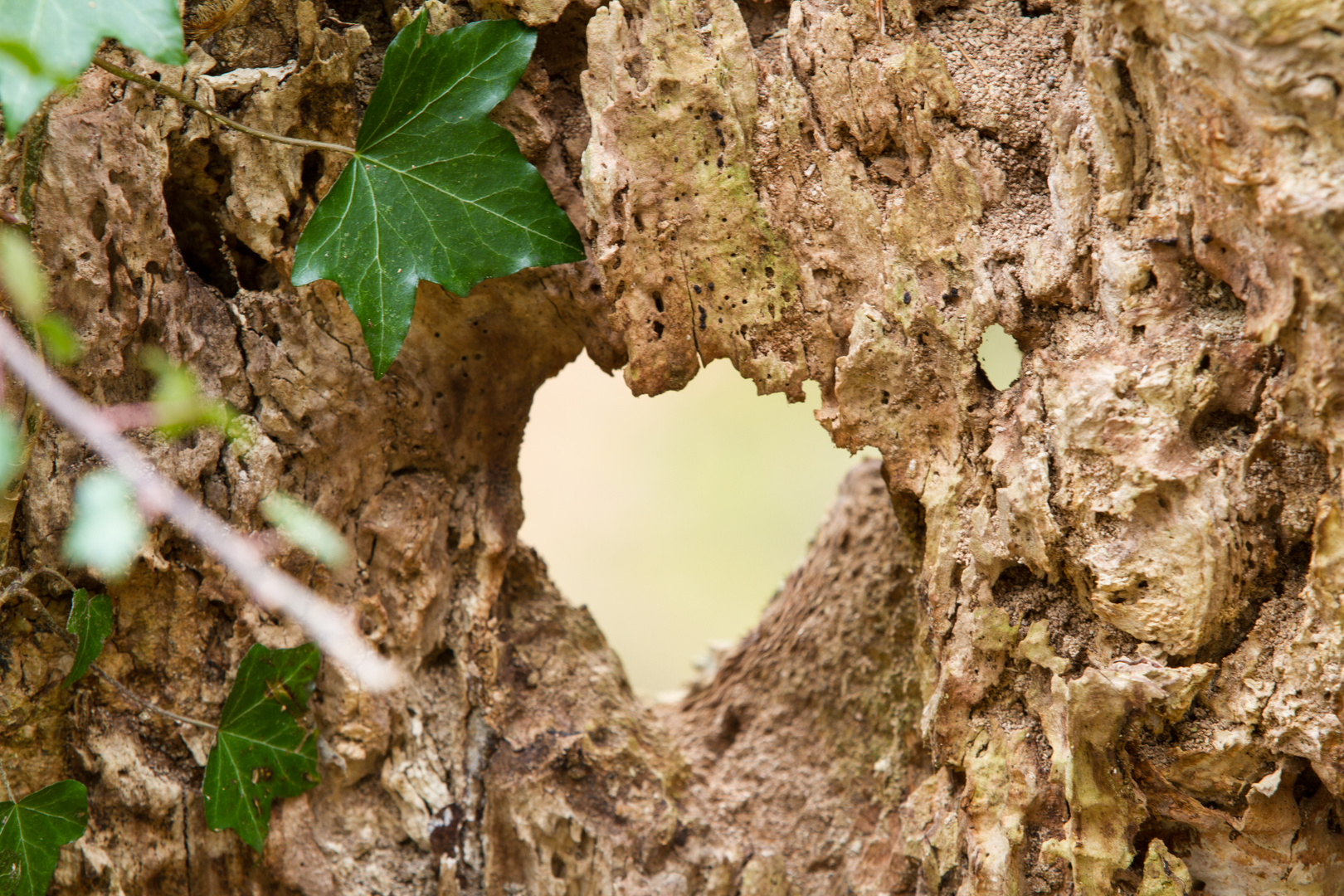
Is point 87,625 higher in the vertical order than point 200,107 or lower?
lower

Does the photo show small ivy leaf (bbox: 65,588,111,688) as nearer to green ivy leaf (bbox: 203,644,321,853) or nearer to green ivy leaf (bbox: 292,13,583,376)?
green ivy leaf (bbox: 203,644,321,853)

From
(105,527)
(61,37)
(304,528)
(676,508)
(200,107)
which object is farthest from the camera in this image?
(676,508)

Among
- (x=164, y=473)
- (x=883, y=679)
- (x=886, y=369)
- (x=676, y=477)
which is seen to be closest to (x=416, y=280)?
(x=164, y=473)

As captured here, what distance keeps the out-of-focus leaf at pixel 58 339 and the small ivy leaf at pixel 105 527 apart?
0.48 ft

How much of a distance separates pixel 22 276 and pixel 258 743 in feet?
2.15

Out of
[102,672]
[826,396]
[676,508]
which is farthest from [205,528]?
[676,508]

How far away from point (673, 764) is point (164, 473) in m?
0.90

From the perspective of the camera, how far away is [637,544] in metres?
2.85

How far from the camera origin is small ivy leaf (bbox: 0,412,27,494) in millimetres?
1048

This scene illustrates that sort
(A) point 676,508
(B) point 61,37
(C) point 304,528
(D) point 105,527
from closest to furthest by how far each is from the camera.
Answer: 1. (B) point 61,37
2. (D) point 105,527
3. (C) point 304,528
4. (A) point 676,508

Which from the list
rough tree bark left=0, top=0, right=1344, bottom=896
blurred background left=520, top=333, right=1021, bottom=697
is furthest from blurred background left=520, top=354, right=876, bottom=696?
rough tree bark left=0, top=0, right=1344, bottom=896

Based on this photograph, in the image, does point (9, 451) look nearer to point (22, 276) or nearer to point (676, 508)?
point (22, 276)

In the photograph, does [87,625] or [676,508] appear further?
[676,508]

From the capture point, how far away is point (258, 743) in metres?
1.19
